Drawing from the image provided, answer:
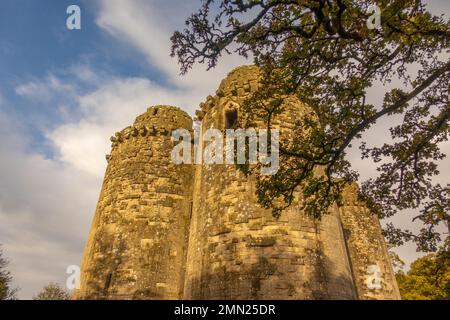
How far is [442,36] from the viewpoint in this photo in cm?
627

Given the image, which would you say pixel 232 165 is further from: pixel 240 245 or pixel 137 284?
pixel 137 284

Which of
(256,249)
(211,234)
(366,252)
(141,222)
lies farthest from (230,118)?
(366,252)

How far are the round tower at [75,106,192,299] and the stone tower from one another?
0.05 meters

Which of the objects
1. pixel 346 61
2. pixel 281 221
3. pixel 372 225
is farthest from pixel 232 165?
pixel 372 225

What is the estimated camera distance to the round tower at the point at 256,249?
890 centimetres

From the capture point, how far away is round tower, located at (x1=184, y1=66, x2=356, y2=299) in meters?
8.90

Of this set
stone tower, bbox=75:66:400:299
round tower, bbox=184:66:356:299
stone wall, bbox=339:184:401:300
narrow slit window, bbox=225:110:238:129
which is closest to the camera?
round tower, bbox=184:66:356:299

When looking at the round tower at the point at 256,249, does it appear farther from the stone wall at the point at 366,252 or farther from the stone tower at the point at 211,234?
the stone wall at the point at 366,252

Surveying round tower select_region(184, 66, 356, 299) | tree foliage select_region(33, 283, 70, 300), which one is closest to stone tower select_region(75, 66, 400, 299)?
round tower select_region(184, 66, 356, 299)

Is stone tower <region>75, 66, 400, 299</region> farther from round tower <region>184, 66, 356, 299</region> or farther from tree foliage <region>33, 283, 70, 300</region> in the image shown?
tree foliage <region>33, 283, 70, 300</region>

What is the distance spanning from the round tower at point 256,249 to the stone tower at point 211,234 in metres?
0.03

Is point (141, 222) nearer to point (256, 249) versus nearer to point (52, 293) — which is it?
point (256, 249)

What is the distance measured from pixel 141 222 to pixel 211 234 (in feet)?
19.5
